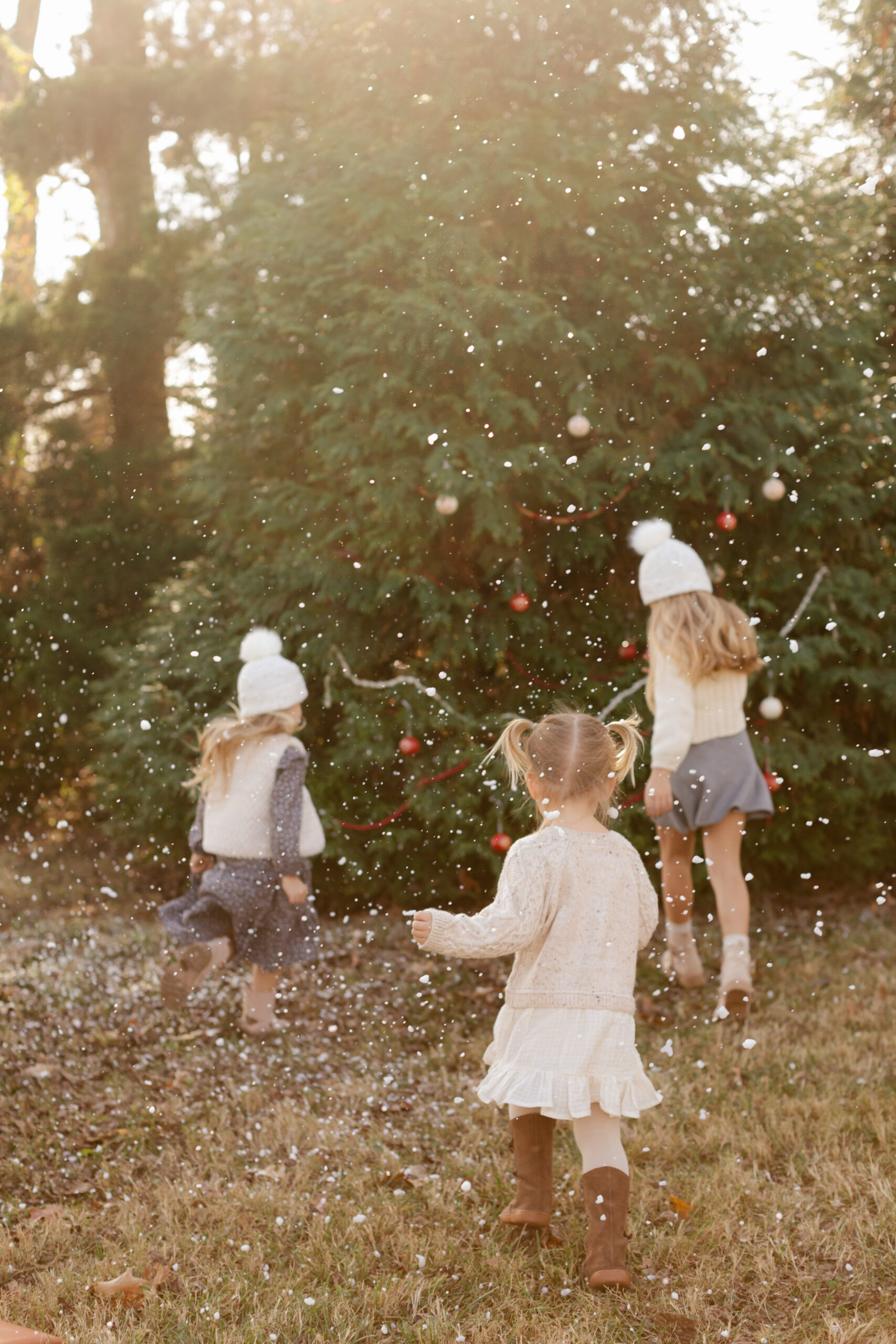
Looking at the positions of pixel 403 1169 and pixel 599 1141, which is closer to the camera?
pixel 599 1141

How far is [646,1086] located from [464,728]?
116 inches

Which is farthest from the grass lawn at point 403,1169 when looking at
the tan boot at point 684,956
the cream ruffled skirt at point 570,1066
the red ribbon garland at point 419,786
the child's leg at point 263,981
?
the red ribbon garland at point 419,786

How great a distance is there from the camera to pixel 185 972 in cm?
454

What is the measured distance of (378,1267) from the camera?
9.79 feet

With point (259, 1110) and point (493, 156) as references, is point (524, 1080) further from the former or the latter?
point (493, 156)

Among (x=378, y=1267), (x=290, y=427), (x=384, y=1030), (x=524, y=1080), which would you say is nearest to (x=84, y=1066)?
(x=384, y=1030)

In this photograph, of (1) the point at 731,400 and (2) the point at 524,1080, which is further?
(1) the point at 731,400

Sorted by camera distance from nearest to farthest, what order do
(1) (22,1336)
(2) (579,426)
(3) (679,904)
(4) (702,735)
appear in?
(1) (22,1336) < (4) (702,735) < (3) (679,904) < (2) (579,426)

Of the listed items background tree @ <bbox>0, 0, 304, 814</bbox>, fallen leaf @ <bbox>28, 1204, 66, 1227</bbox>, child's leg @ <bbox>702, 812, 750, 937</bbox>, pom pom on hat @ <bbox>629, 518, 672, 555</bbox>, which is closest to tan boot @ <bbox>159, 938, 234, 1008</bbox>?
fallen leaf @ <bbox>28, 1204, 66, 1227</bbox>

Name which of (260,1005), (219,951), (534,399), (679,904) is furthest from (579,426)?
(260,1005)

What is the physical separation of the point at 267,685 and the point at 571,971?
90.8 inches

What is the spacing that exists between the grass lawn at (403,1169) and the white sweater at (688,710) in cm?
114

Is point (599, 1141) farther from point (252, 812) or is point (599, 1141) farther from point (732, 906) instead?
point (252, 812)

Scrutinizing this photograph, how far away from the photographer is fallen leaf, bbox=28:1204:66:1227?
3.22 metres
